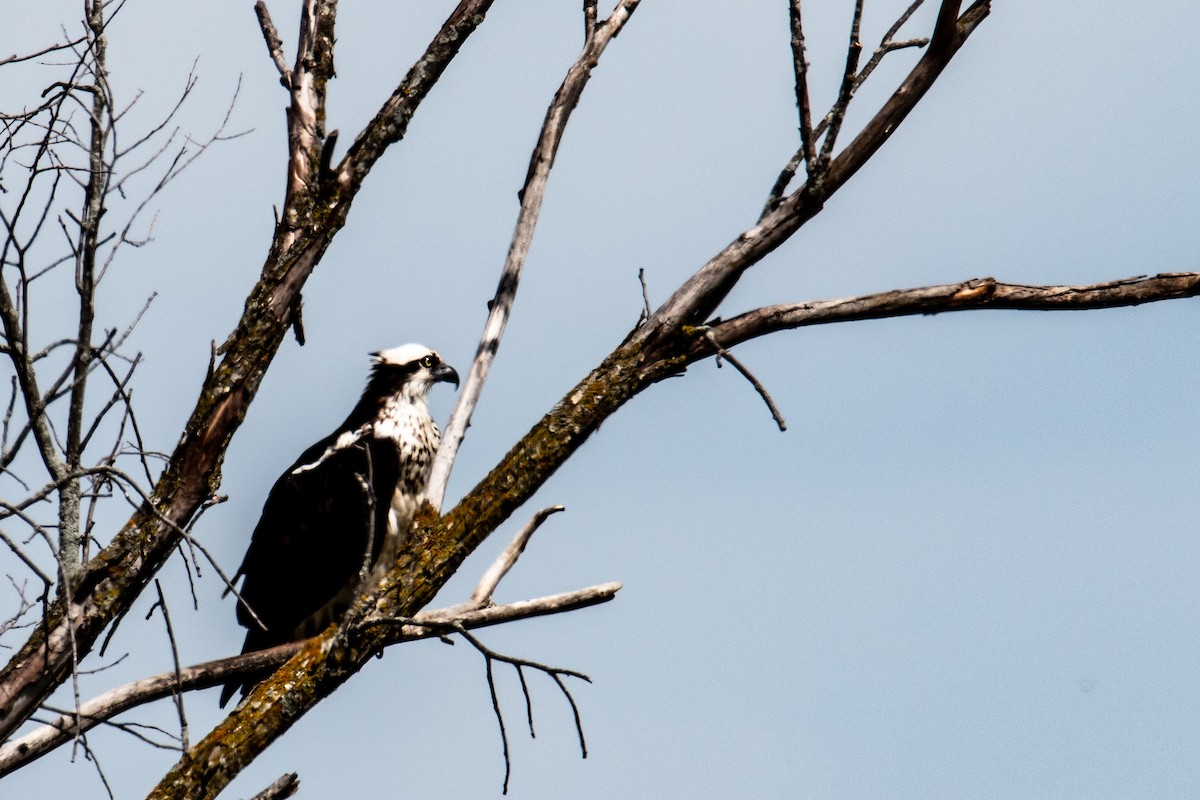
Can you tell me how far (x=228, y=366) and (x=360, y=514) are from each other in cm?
283

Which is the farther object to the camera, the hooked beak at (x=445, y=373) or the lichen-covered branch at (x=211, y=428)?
the hooked beak at (x=445, y=373)

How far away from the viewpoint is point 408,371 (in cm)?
745

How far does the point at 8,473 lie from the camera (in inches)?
152

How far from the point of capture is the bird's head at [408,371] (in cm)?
737

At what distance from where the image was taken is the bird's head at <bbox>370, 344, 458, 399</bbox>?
7.37 m

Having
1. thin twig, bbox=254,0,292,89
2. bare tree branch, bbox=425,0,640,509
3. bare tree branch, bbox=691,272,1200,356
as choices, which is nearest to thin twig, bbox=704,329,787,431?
bare tree branch, bbox=691,272,1200,356

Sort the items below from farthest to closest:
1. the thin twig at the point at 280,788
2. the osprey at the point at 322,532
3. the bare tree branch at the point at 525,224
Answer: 1. the osprey at the point at 322,532
2. the bare tree branch at the point at 525,224
3. the thin twig at the point at 280,788

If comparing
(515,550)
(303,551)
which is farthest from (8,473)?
(303,551)

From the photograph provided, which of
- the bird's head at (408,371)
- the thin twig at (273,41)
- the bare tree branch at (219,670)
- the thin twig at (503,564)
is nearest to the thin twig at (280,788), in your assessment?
the bare tree branch at (219,670)

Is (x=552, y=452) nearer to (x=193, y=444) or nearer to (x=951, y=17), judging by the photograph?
(x=193, y=444)

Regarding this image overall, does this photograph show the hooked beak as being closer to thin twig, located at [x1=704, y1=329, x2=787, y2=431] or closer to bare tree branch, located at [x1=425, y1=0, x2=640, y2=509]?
bare tree branch, located at [x1=425, y1=0, x2=640, y2=509]

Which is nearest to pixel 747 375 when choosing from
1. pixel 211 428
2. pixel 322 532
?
pixel 211 428

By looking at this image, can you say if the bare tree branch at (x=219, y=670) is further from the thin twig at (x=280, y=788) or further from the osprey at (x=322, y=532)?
the osprey at (x=322, y=532)

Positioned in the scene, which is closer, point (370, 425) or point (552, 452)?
point (552, 452)
